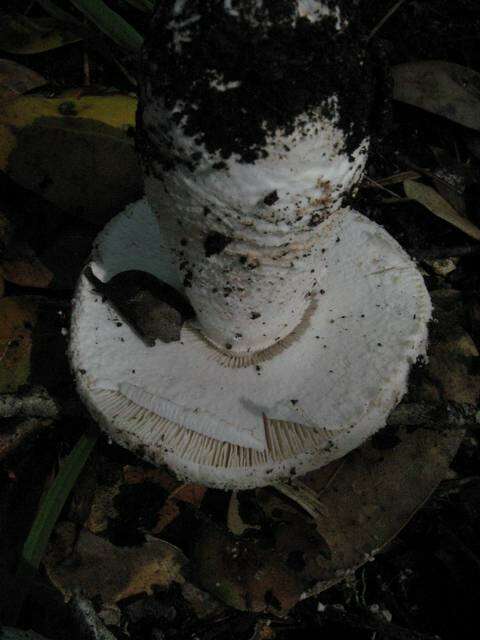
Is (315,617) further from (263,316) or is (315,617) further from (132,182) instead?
(132,182)

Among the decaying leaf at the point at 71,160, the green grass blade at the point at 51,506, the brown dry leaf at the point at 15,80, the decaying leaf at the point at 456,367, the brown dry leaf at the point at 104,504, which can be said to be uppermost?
the brown dry leaf at the point at 15,80

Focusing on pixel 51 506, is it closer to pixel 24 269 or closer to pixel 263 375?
pixel 263 375

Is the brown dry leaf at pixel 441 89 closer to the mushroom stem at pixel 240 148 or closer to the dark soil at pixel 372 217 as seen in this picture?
the dark soil at pixel 372 217

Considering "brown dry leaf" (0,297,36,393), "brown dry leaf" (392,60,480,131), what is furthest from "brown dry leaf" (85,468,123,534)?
"brown dry leaf" (392,60,480,131)

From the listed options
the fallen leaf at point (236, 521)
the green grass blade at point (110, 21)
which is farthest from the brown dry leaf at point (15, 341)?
the green grass blade at point (110, 21)

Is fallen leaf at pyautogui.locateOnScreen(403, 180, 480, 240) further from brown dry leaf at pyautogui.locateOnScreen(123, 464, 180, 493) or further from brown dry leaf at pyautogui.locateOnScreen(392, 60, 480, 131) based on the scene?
brown dry leaf at pyautogui.locateOnScreen(123, 464, 180, 493)

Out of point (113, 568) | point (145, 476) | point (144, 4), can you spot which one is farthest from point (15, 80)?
point (113, 568)
